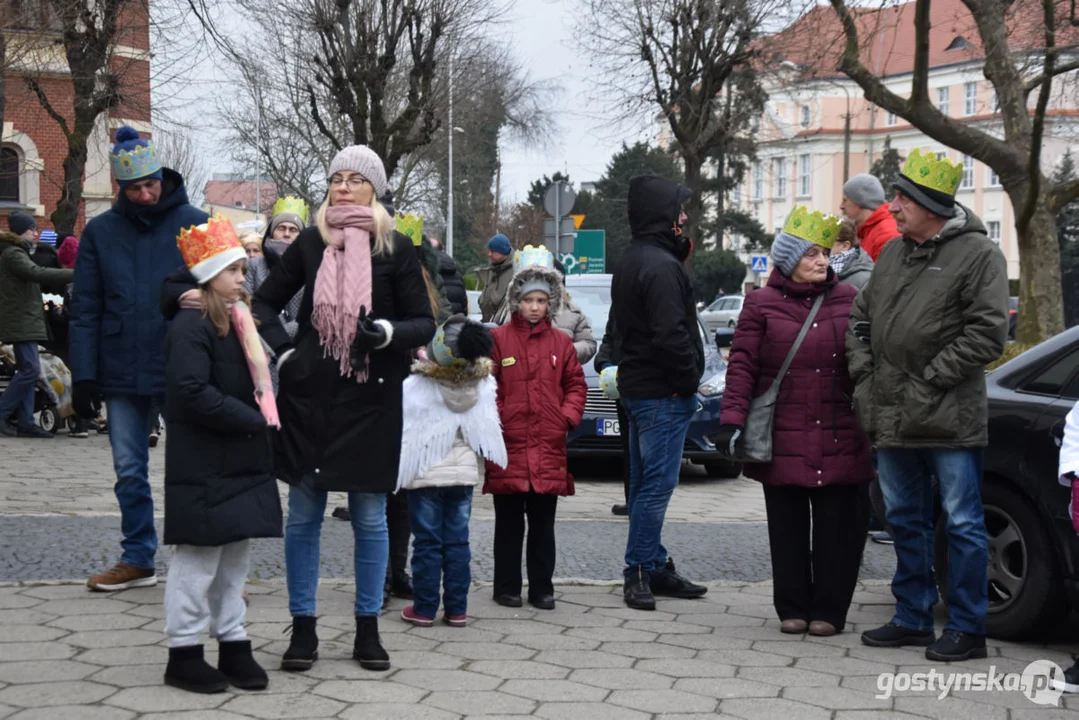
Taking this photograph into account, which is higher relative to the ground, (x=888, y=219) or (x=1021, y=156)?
(x=1021, y=156)

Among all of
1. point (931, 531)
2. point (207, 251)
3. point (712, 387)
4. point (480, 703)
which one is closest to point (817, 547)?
point (931, 531)

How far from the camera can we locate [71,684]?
200 inches

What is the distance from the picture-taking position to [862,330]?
615 cm

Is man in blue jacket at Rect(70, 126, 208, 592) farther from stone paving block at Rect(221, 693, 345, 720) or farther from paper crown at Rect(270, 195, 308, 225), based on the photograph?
stone paving block at Rect(221, 693, 345, 720)

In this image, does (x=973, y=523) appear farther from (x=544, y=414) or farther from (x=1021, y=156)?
(x=1021, y=156)

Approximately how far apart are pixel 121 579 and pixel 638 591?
7.94 ft

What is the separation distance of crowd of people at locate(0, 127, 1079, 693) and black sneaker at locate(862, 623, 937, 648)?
10 mm

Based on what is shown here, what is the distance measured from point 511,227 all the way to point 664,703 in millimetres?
70560

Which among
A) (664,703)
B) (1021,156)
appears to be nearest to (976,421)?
(664,703)

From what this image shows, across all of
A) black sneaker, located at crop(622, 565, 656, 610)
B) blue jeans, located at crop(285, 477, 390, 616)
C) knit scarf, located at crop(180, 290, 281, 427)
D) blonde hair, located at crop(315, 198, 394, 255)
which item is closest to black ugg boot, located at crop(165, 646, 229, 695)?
blue jeans, located at crop(285, 477, 390, 616)

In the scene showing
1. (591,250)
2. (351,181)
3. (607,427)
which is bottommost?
(607,427)

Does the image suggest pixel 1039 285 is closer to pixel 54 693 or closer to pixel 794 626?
pixel 794 626

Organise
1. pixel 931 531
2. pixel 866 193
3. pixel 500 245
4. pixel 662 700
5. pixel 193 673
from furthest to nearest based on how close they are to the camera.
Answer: pixel 500 245 < pixel 866 193 < pixel 931 531 < pixel 662 700 < pixel 193 673

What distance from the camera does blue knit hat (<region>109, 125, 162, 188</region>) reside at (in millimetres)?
6387
